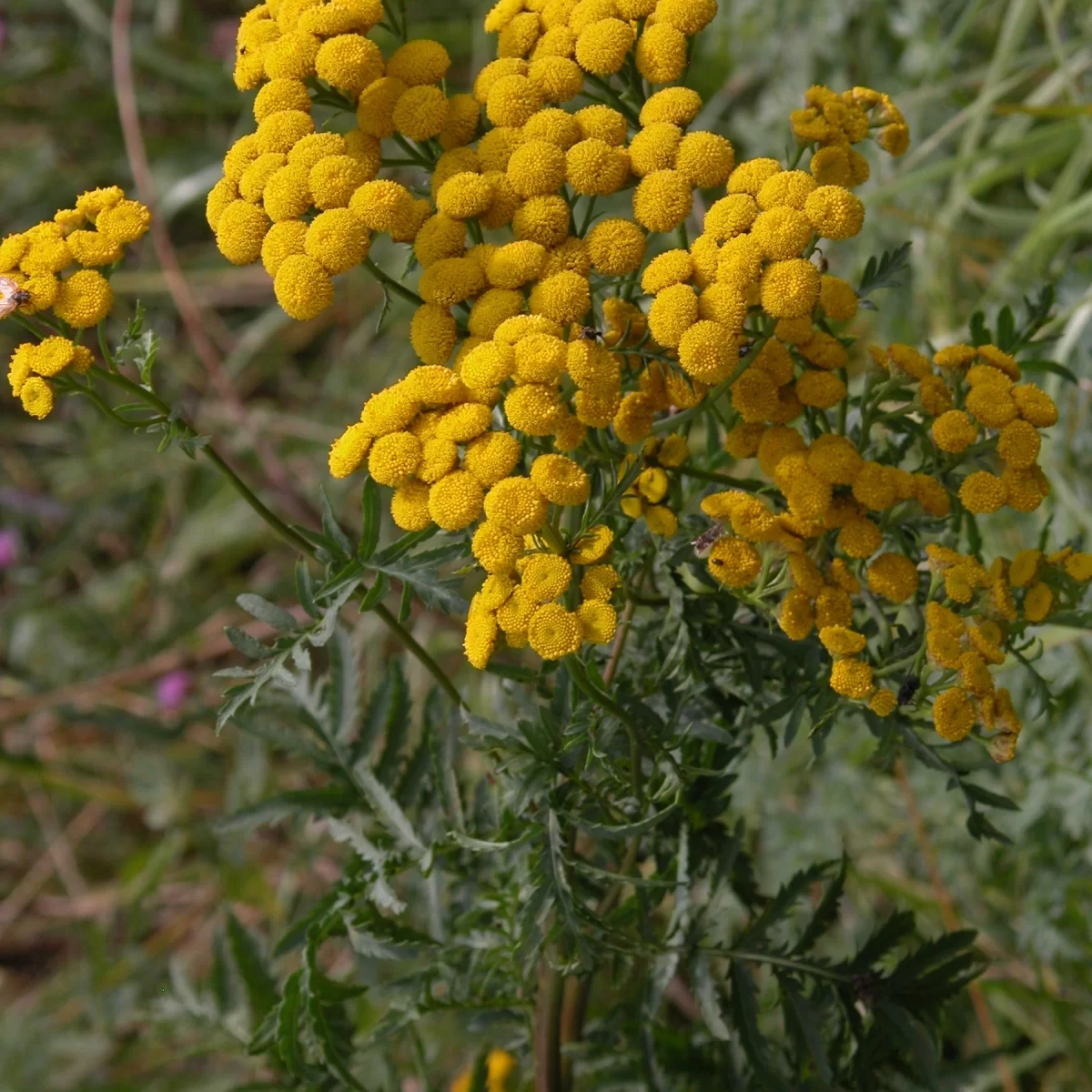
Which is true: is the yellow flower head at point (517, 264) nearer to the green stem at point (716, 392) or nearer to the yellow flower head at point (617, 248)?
the yellow flower head at point (617, 248)

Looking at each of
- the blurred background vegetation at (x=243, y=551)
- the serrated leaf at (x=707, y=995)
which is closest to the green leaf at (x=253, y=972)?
the blurred background vegetation at (x=243, y=551)

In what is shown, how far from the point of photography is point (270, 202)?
1.21 m

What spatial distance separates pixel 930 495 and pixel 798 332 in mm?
225

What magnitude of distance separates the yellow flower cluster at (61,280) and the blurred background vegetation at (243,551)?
125 centimetres

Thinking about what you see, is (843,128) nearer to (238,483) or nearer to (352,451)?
(352,451)

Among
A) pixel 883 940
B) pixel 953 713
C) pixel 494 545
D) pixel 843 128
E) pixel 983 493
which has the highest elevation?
pixel 843 128

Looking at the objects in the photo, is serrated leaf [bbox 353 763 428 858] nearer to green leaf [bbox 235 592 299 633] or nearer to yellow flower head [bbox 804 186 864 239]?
green leaf [bbox 235 592 299 633]

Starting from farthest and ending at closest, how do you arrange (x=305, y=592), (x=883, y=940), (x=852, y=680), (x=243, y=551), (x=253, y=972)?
(x=243, y=551) < (x=253, y=972) < (x=883, y=940) < (x=305, y=592) < (x=852, y=680)

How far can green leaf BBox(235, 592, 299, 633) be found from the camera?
1.25 m

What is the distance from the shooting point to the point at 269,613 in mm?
1262

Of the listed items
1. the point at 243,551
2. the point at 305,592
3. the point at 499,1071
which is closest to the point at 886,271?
the point at 305,592

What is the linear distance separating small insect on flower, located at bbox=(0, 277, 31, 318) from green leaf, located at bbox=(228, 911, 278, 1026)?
3.65 ft

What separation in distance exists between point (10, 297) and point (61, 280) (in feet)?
0.25

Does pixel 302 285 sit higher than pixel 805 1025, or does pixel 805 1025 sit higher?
pixel 302 285
